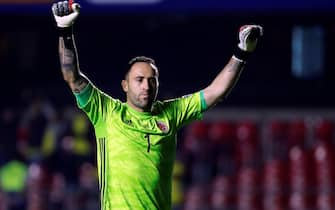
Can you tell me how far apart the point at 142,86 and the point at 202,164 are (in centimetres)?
878

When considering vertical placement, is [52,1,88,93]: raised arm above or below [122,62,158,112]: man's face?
above

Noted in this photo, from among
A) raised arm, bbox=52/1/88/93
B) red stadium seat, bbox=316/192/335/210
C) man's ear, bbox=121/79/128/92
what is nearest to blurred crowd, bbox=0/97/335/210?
red stadium seat, bbox=316/192/335/210

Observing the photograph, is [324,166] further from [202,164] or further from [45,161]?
[45,161]

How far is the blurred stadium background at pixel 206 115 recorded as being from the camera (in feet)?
46.3

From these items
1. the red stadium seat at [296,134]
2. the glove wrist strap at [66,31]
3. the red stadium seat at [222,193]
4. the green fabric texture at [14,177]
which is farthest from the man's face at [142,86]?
the red stadium seat at [296,134]

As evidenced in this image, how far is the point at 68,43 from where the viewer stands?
5.88 metres

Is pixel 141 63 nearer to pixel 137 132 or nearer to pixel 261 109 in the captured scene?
pixel 137 132

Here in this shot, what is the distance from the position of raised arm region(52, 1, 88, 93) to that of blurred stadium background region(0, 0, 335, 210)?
677 cm

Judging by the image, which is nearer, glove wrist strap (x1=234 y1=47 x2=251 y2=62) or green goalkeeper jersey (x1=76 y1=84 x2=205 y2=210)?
green goalkeeper jersey (x1=76 y1=84 x2=205 y2=210)

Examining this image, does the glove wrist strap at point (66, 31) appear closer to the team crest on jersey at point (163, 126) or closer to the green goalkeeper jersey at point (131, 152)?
the green goalkeeper jersey at point (131, 152)

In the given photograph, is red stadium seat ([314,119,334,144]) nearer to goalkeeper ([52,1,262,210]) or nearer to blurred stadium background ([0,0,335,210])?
blurred stadium background ([0,0,335,210])

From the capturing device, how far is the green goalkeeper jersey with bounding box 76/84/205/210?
19.0 feet

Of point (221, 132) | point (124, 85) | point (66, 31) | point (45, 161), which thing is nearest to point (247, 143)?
point (221, 132)

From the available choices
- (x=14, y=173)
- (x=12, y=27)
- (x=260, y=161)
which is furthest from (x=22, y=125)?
(x=260, y=161)
